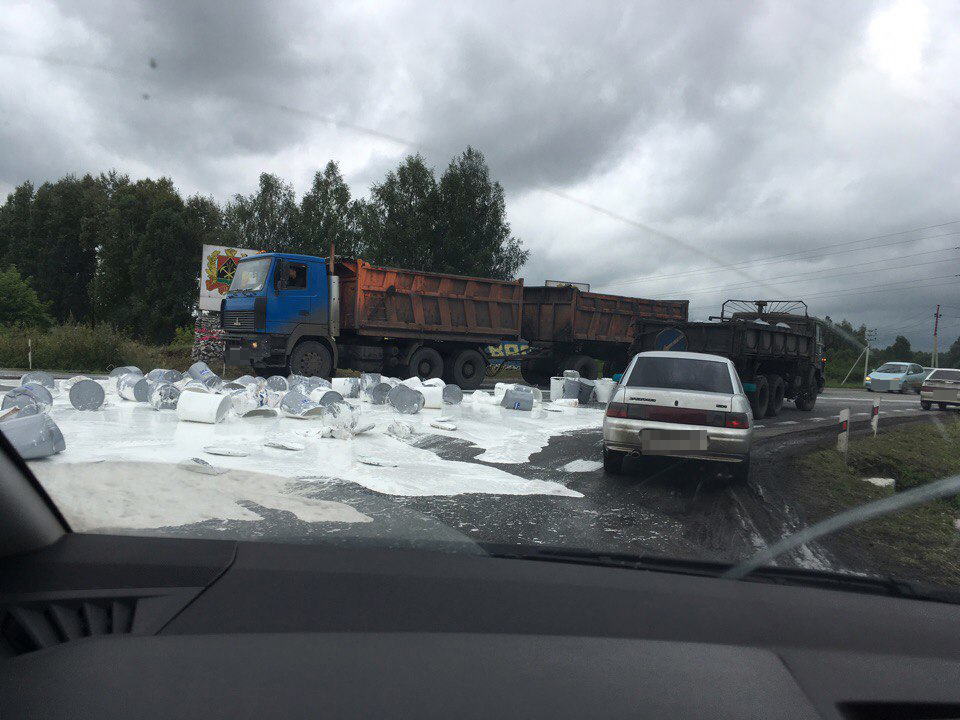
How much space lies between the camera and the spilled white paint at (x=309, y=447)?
18.2 ft

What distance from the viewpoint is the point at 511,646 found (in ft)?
5.11

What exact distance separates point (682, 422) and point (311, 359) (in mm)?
10320

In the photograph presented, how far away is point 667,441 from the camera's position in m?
6.40

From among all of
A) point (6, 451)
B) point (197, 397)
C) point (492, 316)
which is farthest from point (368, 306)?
point (6, 451)

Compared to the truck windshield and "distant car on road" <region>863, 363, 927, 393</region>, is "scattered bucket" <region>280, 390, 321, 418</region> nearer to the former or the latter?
the truck windshield

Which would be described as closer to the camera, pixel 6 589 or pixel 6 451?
pixel 6 589

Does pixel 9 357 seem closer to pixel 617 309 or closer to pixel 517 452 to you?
pixel 517 452

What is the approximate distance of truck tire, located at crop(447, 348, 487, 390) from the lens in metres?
17.2

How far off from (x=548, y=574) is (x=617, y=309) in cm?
1891

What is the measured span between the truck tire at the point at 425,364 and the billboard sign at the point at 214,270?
1021 cm

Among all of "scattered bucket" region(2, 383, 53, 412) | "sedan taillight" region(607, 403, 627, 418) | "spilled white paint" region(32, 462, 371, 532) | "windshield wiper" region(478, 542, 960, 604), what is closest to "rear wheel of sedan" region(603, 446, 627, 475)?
"sedan taillight" region(607, 403, 627, 418)

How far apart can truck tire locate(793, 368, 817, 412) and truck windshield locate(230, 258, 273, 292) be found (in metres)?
13.0

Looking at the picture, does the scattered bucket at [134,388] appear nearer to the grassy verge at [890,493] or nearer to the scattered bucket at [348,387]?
the scattered bucket at [348,387]

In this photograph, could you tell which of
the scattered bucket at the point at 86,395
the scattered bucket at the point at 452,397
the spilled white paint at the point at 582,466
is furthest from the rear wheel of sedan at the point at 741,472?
the scattered bucket at the point at 86,395
